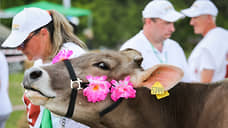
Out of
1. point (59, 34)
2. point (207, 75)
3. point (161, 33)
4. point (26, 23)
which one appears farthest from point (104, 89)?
point (207, 75)

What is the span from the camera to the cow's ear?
2.73 meters

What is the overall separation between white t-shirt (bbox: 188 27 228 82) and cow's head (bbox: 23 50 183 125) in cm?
226

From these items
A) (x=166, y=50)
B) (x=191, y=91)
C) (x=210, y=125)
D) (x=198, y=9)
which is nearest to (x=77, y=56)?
(x=191, y=91)

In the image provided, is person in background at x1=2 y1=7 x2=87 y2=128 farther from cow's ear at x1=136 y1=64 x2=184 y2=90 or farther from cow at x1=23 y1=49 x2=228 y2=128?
cow's ear at x1=136 y1=64 x2=184 y2=90

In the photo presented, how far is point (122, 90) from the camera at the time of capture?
2631 millimetres

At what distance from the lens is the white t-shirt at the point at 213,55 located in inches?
195

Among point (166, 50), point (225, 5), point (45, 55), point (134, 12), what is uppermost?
point (45, 55)

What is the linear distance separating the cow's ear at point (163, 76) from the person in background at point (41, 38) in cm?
61

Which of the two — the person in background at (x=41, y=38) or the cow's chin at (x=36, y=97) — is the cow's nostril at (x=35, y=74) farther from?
the person in background at (x=41, y=38)

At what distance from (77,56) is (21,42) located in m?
0.59

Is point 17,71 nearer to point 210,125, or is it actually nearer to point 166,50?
point 166,50

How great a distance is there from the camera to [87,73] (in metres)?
2.63

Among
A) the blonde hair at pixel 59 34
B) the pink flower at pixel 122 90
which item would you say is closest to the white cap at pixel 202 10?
the blonde hair at pixel 59 34

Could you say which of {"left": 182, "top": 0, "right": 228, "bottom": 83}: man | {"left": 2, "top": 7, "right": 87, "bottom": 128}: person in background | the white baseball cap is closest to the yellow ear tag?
{"left": 2, "top": 7, "right": 87, "bottom": 128}: person in background
